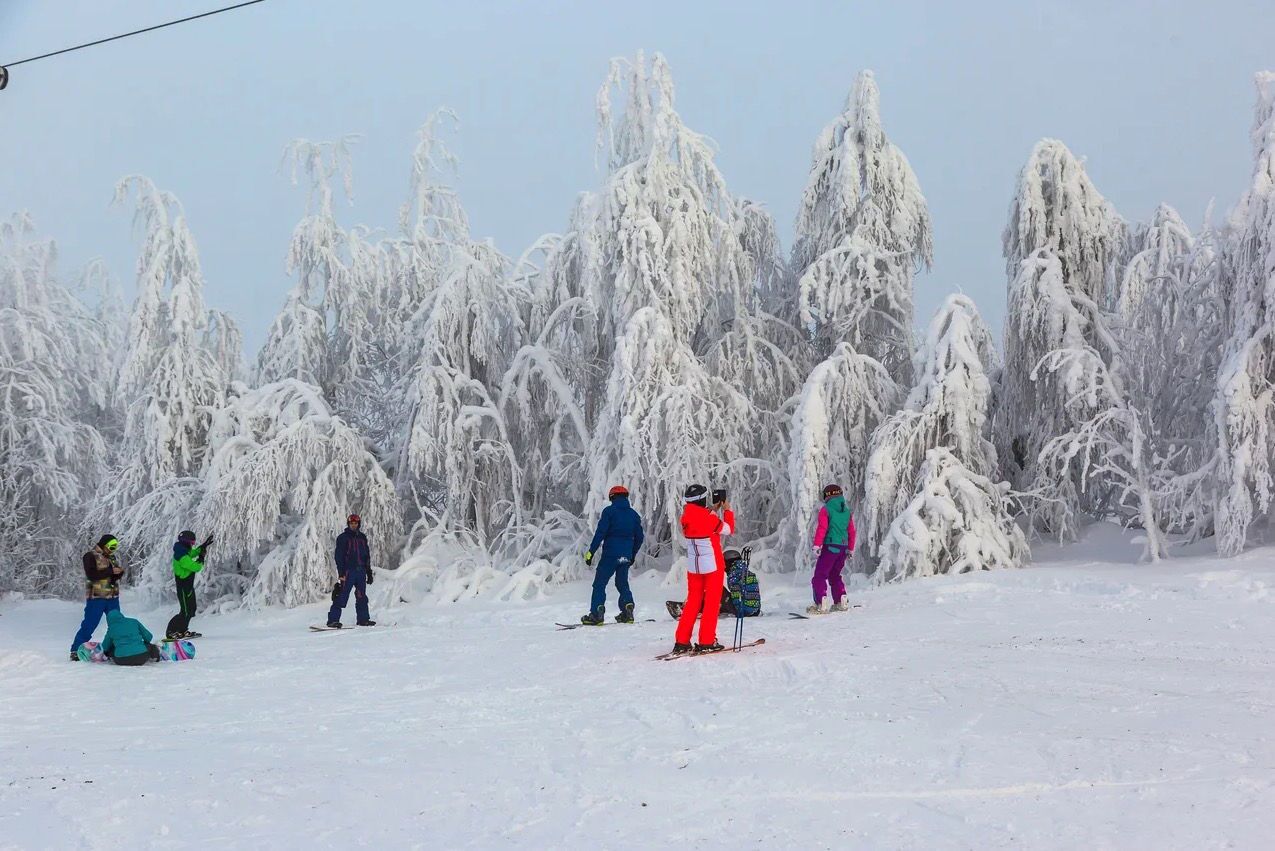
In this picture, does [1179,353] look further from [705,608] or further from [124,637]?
[124,637]

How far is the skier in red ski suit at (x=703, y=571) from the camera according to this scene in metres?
8.64

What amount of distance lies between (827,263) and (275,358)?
9.59 meters

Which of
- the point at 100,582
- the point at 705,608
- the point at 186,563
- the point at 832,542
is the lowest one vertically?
the point at 705,608

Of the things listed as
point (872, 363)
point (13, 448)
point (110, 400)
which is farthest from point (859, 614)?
point (110, 400)

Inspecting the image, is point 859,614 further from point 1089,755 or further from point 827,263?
point 827,263

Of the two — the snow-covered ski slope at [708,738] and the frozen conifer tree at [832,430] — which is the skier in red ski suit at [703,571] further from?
the frozen conifer tree at [832,430]

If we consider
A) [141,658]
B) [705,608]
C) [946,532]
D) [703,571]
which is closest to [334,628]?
[141,658]

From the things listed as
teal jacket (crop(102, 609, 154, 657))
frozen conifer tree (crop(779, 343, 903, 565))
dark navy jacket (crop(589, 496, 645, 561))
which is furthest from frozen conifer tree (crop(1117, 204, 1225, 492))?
teal jacket (crop(102, 609, 154, 657))

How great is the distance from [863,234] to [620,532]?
7.27 m

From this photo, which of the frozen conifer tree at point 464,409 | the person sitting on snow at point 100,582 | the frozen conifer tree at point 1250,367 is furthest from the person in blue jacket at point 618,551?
the frozen conifer tree at point 1250,367

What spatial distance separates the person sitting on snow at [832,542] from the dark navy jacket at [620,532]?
1.82 metres

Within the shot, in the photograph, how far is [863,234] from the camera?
16281 millimetres

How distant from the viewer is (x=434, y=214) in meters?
20.0

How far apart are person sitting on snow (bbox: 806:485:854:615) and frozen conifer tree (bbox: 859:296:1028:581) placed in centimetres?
211
